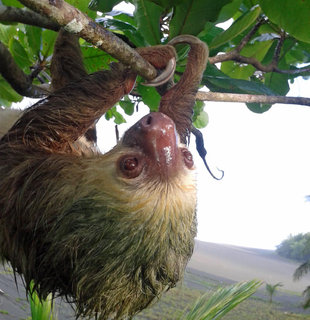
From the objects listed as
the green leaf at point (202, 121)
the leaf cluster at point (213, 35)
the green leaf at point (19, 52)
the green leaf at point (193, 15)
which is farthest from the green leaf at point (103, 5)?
the green leaf at point (202, 121)

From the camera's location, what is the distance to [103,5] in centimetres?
211

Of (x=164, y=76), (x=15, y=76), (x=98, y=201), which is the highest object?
(x=164, y=76)

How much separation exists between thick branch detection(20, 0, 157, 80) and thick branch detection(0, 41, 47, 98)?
0.69 m

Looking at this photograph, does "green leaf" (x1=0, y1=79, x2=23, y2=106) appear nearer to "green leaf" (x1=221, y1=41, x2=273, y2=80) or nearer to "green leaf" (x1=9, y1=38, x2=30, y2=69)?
"green leaf" (x1=9, y1=38, x2=30, y2=69)

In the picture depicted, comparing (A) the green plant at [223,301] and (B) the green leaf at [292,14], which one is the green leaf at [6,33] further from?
(A) the green plant at [223,301]

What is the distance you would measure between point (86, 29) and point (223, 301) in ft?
7.88

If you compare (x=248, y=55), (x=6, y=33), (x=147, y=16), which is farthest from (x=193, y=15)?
(x=6, y=33)

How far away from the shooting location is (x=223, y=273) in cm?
5922

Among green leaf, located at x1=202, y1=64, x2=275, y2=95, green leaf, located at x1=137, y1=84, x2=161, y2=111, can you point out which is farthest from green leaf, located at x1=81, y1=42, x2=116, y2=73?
green leaf, located at x1=202, y1=64, x2=275, y2=95

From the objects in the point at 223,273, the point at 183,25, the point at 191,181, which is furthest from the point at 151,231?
the point at 223,273

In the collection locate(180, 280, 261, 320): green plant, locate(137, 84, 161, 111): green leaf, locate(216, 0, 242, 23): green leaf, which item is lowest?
locate(180, 280, 261, 320): green plant

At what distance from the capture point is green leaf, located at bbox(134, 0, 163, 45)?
2.02 meters

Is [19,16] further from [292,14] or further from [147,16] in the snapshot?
[292,14]

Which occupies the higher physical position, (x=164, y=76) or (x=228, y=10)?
(x=228, y=10)
